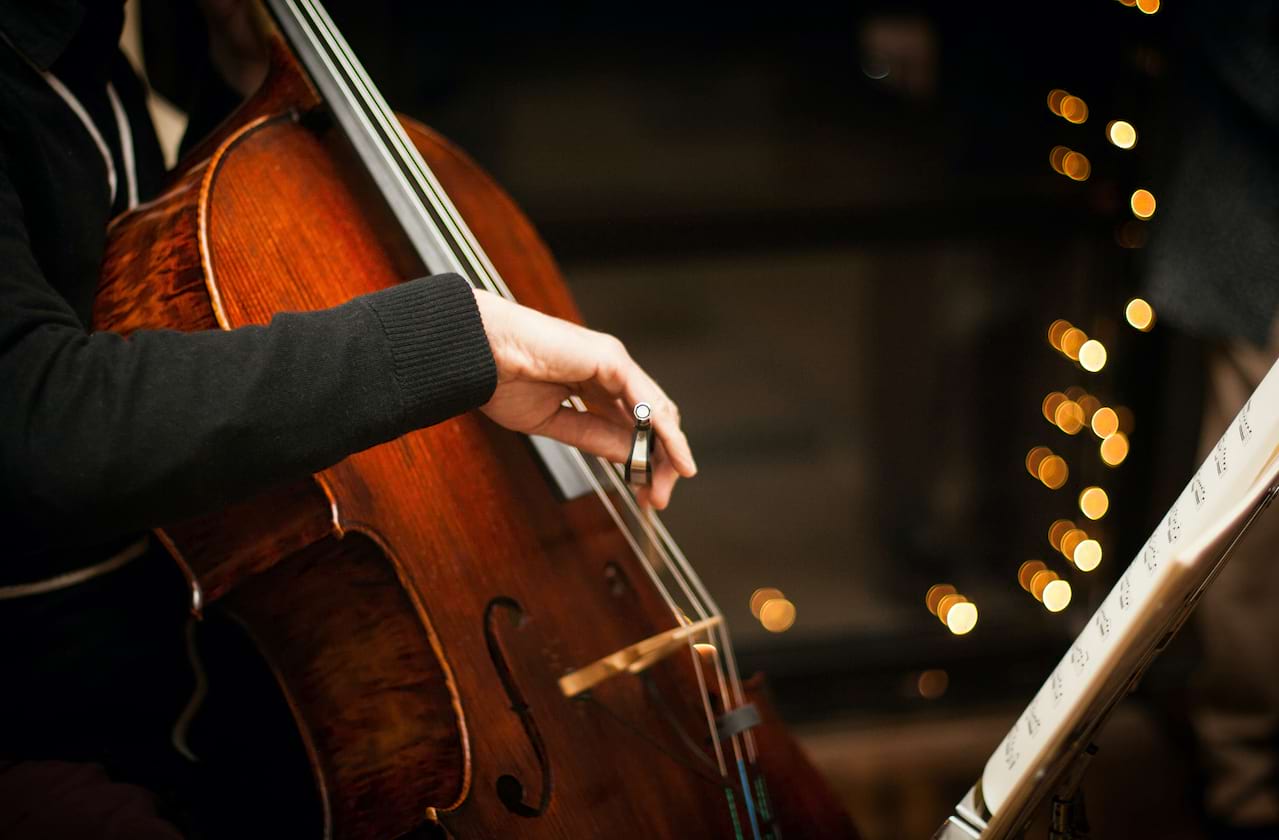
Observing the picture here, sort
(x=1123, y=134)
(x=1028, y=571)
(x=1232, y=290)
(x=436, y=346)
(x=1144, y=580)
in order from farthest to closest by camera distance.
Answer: (x=1028, y=571)
(x=1123, y=134)
(x=1232, y=290)
(x=436, y=346)
(x=1144, y=580)

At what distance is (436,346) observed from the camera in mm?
555

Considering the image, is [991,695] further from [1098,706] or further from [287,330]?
[287,330]

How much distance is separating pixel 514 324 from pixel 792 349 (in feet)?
4.30

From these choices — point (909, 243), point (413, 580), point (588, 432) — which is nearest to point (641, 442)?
point (588, 432)

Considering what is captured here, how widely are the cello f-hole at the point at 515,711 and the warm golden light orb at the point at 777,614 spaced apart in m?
Result: 1.08

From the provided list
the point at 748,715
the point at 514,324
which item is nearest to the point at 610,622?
the point at 748,715

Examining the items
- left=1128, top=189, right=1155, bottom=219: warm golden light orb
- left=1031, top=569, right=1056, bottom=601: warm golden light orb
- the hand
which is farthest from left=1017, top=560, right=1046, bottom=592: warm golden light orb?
the hand

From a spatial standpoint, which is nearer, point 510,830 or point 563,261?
point 510,830

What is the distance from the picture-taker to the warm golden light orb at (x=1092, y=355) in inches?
60.0

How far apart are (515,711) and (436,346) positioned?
0.86 feet

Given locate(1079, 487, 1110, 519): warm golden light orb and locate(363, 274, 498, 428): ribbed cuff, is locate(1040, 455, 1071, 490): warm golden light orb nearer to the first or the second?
locate(1079, 487, 1110, 519): warm golden light orb

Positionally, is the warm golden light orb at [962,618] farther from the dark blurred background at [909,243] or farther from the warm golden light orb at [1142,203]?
the warm golden light orb at [1142,203]

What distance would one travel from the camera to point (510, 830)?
2.00ft

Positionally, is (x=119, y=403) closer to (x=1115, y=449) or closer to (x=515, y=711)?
(x=515, y=711)
